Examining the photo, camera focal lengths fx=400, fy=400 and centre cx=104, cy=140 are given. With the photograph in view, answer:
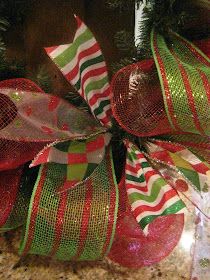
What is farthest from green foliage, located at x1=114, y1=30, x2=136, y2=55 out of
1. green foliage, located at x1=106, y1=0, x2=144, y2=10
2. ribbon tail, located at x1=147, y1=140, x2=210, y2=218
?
ribbon tail, located at x1=147, y1=140, x2=210, y2=218

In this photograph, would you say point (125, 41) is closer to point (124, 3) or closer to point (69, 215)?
point (124, 3)

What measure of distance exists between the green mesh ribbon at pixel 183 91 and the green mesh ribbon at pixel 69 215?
0.13 m

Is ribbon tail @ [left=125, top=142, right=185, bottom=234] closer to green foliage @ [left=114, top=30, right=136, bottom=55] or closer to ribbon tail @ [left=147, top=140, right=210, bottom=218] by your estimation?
ribbon tail @ [left=147, top=140, right=210, bottom=218]

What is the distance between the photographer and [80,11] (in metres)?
0.60

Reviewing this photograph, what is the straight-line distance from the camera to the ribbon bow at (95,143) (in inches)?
19.0

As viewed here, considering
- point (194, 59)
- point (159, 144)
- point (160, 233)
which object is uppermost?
point (194, 59)

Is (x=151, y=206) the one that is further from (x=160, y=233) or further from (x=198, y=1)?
(x=198, y=1)

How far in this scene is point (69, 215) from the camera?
51 centimetres

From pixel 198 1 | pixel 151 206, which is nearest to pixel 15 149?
pixel 151 206

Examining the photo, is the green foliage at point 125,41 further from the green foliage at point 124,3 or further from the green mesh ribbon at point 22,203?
the green mesh ribbon at point 22,203

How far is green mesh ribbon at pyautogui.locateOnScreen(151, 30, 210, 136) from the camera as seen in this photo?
1.54ft

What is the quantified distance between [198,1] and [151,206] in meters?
0.27

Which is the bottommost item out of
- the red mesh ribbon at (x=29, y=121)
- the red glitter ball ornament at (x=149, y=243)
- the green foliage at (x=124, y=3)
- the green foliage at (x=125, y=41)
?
the red glitter ball ornament at (x=149, y=243)

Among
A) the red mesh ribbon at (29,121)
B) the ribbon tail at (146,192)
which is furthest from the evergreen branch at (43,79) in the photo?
the ribbon tail at (146,192)
